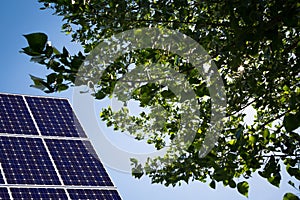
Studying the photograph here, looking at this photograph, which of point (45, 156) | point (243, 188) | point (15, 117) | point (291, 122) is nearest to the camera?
point (291, 122)

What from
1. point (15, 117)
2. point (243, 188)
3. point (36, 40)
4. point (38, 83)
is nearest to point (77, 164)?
point (15, 117)

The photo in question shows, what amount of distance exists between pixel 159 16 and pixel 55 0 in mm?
1159

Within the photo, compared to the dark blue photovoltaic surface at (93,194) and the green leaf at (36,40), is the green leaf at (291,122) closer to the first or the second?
the green leaf at (36,40)

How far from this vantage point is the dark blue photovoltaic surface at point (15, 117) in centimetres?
2300

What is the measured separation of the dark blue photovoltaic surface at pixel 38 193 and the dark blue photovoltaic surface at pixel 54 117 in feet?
13.3

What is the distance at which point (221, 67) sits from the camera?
22.2 feet

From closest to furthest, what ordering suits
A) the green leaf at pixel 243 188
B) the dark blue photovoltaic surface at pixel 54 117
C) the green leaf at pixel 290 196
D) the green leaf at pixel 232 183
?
the green leaf at pixel 290 196 → the green leaf at pixel 243 188 → the green leaf at pixel 232 183 → the dark blue photovoltaic surface at pixel 54 117

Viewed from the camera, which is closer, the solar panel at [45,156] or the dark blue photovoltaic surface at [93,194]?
the solar panel at [45,156]

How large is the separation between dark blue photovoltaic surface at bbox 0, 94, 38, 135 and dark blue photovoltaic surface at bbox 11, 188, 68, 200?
3799 mm

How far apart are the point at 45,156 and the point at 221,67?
16284 millimetres

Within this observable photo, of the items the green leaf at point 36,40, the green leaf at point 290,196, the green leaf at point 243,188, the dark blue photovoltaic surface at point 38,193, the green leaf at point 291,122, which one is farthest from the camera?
the dark blue photovoltaic surface at point 38,193

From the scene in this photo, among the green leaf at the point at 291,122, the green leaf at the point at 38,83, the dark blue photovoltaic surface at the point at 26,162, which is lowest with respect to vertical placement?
the dark blue photovoltaic surface at the point at 26,162

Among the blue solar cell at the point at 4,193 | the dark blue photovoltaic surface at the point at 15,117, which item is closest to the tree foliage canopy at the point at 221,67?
the blue solar cell at the point at 4,193

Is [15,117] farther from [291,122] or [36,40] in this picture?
[291,122]
